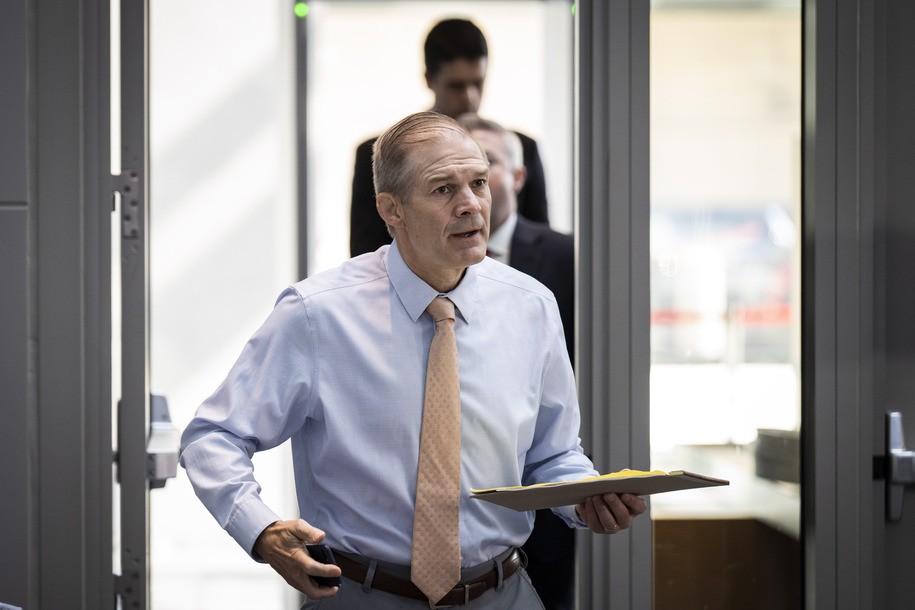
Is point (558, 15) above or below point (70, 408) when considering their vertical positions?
above

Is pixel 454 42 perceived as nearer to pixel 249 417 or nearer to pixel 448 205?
pixel 448 205

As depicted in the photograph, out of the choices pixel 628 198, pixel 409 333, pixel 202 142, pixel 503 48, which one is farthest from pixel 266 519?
pixel 503 48

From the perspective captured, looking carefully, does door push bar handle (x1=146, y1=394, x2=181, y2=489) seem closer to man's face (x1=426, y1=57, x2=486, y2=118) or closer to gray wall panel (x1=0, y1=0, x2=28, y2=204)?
gray wall panel (x1=0, y1=0, x2=28, y2=204)

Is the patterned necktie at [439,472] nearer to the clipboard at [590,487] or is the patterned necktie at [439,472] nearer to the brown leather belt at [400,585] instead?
the brown leather belt at [400,585]

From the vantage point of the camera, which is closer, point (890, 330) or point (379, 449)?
point (379, 449)

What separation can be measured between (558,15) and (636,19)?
8.23ft

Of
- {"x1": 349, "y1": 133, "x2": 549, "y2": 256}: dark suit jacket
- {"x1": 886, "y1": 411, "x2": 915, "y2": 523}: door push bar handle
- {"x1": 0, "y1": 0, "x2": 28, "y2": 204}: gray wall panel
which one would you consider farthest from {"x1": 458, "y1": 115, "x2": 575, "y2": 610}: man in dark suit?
{"x1": 0, "y1": 0, "x2": 28, "y2": 204}: gray wall panel

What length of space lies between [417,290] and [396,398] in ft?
0.75

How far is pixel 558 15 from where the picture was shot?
14.9ft

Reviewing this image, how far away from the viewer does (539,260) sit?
2.51 meters

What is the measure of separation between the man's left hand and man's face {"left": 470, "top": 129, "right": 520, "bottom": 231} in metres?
1.25

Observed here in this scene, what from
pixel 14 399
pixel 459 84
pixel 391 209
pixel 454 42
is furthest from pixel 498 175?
pixel 14 399

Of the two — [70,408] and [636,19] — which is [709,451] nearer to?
[636,19]

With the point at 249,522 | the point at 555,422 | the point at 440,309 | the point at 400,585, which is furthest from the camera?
the point at 555,422
